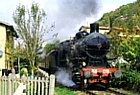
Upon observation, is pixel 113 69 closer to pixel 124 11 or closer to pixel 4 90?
pixel 4 90

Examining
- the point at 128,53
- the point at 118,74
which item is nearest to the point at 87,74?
the point at 118,74

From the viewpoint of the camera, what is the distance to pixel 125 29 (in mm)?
26250

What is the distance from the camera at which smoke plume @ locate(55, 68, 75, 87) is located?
68.9 feet

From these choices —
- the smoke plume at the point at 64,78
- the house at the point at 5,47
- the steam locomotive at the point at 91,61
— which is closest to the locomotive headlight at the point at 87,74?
the steam locomotive at the point at 91,61

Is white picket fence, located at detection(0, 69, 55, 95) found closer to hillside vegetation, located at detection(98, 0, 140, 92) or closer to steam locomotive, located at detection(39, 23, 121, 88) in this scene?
steam locomotive, located at detection(39, 23, 121, 88)

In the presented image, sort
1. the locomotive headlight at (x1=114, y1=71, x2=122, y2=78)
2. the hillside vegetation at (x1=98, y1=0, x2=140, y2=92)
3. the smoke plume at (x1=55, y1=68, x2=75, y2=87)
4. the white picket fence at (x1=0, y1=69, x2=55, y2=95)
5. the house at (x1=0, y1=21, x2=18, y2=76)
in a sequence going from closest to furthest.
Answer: the white picket fence at (x1=0, y1=69, x2=55, y2=95)
the locomotive headlight at (x1=114, y1=71, x2=122, y2=78)
the hillside vegetation at (x1=98, y1=0, x2=140, y2=92)
the smoke plume at (x1=55, y1=68, x2=75, y2=87)
the house at (x1=0, y1=21, x2=18, y2=76)

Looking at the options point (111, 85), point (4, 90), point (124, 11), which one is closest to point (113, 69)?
point (111, 85)

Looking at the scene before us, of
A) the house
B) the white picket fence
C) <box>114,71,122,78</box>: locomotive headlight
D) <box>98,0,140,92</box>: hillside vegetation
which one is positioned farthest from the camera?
the house

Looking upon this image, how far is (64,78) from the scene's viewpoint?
22.0 meters

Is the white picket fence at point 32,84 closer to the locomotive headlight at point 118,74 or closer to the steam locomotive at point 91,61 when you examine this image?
the steam locomotive at point 91,61

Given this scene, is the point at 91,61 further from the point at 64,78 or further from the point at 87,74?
the point at 64,78

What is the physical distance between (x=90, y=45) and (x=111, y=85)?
11.2 feet

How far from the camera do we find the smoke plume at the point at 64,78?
21008 millimetres

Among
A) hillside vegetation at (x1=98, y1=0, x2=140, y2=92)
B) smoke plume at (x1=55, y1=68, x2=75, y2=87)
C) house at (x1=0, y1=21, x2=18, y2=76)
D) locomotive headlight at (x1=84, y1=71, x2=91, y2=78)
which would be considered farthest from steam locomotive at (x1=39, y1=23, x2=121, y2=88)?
house at (x1=0, y1=21, x2=18, y2=76)
